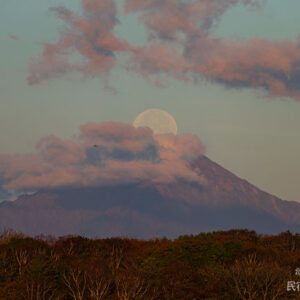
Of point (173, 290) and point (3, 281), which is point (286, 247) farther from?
point (3, 281)

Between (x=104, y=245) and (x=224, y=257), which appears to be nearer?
(x=224, y=257)

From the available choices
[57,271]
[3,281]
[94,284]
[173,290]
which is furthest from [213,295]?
[3,281]

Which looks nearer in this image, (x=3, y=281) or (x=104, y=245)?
(x=3, y=281)

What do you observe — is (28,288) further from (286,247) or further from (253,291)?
(286,247)

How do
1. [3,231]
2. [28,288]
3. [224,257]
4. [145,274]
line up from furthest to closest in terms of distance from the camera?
[3,231] < [224,257] < [145,274] < [28,288]

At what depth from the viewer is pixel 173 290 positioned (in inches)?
967

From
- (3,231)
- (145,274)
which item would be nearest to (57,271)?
(145,274)

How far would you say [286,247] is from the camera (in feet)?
142

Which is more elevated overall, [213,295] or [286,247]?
[286,247]

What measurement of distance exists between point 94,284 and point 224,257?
13.7 metres

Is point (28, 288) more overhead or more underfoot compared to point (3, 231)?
more underfoot

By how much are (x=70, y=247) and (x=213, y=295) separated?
20.3m

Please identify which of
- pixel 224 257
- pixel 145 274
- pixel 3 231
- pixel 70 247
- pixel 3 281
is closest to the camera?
pixel 3 281

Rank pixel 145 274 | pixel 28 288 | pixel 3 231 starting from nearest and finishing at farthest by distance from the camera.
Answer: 1. pixel 28 288
2. pixel 145 274
3. pixel 3 231
